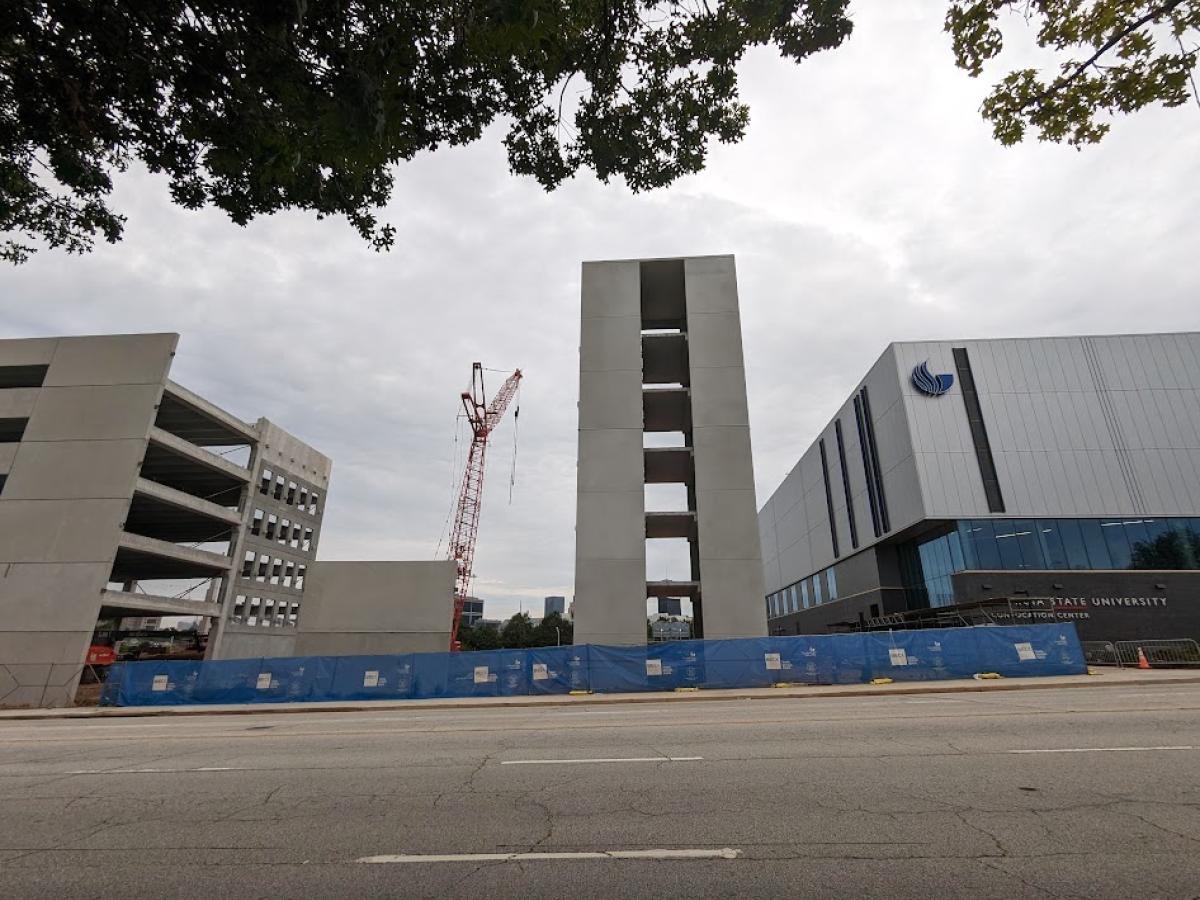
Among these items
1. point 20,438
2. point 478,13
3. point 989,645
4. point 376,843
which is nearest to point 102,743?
point 376,843

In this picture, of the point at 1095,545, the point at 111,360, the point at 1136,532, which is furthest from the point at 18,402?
the point at 1136,532

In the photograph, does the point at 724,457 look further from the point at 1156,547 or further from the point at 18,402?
the point at 18,402

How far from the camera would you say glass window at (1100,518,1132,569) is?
37812mm

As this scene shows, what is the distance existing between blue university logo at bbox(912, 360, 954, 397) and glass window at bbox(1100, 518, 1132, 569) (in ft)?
43.5

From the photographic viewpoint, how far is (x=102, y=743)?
42.2 ft

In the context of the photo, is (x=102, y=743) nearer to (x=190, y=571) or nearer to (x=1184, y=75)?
(x=1184, y=75)

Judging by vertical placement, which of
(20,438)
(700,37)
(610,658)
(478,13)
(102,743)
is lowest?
(102,743)

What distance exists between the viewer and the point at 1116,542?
3828 cm

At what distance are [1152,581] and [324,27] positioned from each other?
5097cm

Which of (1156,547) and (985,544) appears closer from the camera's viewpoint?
(1156,547)

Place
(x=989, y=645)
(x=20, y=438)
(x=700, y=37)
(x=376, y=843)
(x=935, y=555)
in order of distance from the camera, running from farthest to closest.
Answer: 1. (x=935, y=555)
2. (x=20, y=438)
3. (x=989, y=645)
4. (x=700, y=37)
5. (x=376, y=843)

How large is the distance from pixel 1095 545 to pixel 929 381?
14933mm

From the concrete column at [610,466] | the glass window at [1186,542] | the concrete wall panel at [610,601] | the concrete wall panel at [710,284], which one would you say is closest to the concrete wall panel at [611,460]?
the concrete column at [610,466]

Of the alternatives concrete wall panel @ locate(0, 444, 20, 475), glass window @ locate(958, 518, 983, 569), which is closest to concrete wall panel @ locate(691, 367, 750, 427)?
glass window @ locate(958, 518, 983, 569)
